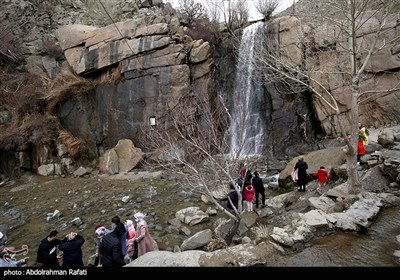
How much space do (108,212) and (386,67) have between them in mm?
15351

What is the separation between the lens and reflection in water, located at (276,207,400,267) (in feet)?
13.6

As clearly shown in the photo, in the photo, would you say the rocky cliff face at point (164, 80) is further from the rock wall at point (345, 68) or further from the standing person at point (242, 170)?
the standing person at point (242, 170)

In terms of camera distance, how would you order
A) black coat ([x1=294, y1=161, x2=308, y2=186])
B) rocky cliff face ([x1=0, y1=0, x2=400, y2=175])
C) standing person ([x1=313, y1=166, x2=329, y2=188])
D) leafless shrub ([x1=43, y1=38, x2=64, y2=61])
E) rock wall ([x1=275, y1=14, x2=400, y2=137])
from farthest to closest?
1. leafless shrub ([x1=43, y1=38, x2=64, y2=61])
2. rocky cliff face ([x1=0, y1=0, x2=400, y2=175])
3. rock wall ([x1=275, y1=14, x2=400, y2=137])
4. black coat ([x1=294, y1=161, x2=308, y2=186])
5. standing person ([x1=313, y1=166, x2=329, y2=188])

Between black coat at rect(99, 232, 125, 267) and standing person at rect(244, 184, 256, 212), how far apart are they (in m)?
4.83

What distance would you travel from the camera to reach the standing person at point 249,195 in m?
8.15

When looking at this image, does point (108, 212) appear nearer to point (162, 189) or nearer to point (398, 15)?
point (162, 189)

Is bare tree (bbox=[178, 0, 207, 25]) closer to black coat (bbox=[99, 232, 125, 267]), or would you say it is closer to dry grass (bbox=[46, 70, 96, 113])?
dry grass (bbox=[46, 70, 96, 113])

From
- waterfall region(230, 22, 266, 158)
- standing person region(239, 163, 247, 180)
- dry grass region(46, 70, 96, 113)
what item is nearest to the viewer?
standing person region(239, 163, 247, 180)

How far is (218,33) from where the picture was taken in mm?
19047

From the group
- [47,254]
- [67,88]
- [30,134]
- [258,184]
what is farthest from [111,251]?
[67,88]

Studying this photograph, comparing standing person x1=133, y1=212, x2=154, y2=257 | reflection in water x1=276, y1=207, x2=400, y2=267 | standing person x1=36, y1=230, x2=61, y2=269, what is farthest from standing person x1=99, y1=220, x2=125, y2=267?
reflection in water x1=276, y1=207, x2=400, y2=267

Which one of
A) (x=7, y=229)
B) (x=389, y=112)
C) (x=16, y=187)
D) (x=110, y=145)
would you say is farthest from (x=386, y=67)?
(x=16, y=187)

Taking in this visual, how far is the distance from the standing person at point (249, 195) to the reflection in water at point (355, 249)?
10.8ft

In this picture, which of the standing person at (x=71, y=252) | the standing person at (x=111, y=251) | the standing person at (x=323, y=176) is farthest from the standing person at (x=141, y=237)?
the standing person at (x=323, y=176)
